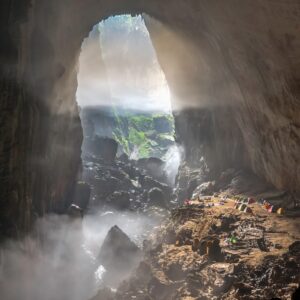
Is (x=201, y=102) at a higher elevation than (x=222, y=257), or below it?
higher

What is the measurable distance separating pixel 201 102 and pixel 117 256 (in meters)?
21.2

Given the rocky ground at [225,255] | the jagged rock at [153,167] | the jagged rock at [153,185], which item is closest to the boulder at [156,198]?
the jagged rock at [153,185]

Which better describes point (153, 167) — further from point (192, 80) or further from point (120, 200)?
point (192, 80)

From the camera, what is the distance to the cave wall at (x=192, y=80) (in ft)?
74.3

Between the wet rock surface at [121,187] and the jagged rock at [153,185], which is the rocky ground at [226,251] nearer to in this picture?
the wet rock surface at [121,187]

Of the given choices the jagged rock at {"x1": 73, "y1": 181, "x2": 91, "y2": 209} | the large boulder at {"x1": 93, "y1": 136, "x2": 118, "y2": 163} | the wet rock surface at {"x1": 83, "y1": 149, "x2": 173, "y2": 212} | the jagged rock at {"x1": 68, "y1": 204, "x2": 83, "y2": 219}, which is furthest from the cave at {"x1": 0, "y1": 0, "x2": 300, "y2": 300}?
the large boulder at {"x1": 93, "y1": 136, "x2": 118, "y2": 163}

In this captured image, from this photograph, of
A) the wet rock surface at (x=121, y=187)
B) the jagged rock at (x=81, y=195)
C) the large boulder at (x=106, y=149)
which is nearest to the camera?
the jagged rock at (x=81, y=195)

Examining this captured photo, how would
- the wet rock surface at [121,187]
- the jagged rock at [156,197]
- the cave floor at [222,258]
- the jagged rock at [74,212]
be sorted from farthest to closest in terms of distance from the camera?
the wet rock surface at [121,187] < the jagged rock at [156,197] < the jagged rock at [74,212] < the cave floor at [222,258]

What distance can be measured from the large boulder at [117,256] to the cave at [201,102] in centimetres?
658

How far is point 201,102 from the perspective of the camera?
47.7m

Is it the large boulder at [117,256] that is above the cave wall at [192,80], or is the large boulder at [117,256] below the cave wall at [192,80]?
below

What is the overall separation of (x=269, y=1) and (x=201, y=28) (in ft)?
47.7

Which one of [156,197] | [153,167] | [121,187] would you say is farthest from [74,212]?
[153,167]

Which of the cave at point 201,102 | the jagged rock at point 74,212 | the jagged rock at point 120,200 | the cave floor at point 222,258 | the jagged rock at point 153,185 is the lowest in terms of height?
the jagged rock at point 120,200
